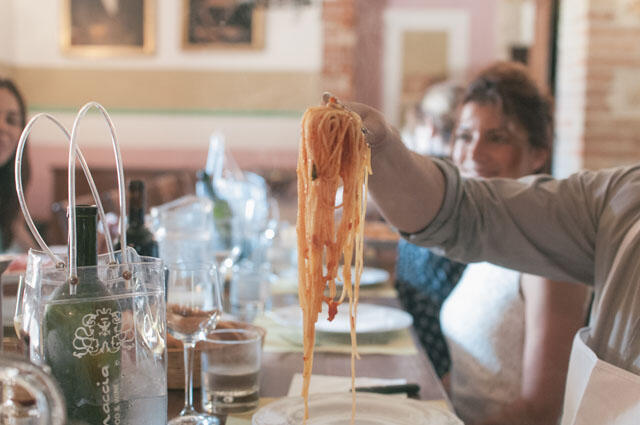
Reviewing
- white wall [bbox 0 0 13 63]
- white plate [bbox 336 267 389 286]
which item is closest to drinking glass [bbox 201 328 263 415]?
white plate [bbox 336 267 389 286]

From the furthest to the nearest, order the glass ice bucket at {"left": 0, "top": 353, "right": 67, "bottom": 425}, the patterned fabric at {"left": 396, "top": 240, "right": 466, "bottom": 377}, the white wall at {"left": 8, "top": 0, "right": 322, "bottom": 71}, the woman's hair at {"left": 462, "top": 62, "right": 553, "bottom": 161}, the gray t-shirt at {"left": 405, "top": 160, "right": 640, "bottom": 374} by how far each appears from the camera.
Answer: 1. the white wall at {"left": 8, "top": 0, "right": 322, "bottom": 71}
2. the patterned fabric at {"left": 396, "top": 240, "right": 466, "bottom": 377}
3. the woman's hair at {"left": 462, "top": 62, "right": 553, "bottom": 161}
4. the gray t-shirt at {"left": 405, "top": 160, "right": 640, "bottom": 374}
5. the glass ice bucket at {"left": 0, "top": 353, "right": 67, "bottom": 425}

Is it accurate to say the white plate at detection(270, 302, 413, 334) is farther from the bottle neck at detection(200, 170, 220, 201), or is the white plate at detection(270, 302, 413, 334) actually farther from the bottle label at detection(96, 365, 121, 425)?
the bottle neck at detection(200, 170, 220, 201)

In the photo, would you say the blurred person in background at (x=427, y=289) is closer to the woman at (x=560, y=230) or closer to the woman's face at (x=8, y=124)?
the woman at (x=560, y=230)

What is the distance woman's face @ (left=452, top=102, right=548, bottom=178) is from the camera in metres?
2.04

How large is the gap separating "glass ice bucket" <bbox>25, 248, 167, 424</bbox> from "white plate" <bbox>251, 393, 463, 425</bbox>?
0.53 ft

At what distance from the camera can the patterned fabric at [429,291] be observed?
7.75ft

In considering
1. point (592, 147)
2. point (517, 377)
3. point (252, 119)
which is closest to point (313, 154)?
point (517, 377)

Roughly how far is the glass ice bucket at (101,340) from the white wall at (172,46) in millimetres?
5686

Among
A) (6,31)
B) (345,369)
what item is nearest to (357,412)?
(345,369)

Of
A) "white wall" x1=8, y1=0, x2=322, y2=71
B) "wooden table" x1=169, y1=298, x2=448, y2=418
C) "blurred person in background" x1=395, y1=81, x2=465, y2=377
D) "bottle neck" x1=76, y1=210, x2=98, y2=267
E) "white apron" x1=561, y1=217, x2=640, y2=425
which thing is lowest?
"blurred person in background" x1=395, y1=81, x2=465, y2=377

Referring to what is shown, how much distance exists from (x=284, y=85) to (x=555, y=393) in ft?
17.0

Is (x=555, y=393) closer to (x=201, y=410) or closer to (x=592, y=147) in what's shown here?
(x=201, y=410)

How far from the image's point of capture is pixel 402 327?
1.53 meters

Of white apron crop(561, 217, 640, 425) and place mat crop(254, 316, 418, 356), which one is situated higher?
white apron crop(561, 217, 640, 425)
